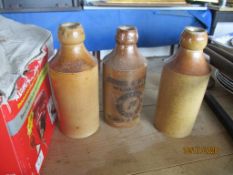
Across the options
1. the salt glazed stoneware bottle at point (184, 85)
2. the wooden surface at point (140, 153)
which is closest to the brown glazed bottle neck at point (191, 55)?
the salt glazed stoneware bottle at point (184, 85)

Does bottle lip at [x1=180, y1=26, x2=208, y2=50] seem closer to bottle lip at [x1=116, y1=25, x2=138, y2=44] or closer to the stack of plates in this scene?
bottle lip at [x1=116, y1=25, x2=138, y2=44]

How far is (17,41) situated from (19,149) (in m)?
0.21

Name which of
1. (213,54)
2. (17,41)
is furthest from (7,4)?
(213,54)

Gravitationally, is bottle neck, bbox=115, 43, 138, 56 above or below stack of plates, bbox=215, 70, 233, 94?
above

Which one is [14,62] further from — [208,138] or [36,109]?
[208,138]

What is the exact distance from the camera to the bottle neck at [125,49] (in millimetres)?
379

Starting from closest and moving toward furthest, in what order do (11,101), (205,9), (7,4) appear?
(11,101) < (7,4) < (205,9)

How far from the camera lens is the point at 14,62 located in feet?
1.09

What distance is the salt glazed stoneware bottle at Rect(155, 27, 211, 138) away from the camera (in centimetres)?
35

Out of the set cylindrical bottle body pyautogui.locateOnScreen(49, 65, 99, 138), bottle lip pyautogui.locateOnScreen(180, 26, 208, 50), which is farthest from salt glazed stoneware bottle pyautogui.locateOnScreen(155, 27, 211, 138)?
cylindrical bottle body pyautogui.locateOnScreen(49, 65, 99, 138)

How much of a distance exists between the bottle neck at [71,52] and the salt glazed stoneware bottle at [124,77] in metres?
0.06

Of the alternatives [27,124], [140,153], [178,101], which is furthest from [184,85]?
[27,124]

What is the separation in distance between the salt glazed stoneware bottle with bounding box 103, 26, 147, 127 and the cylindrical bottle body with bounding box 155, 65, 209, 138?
45 mm

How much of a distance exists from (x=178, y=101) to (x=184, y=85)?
0.13ft
